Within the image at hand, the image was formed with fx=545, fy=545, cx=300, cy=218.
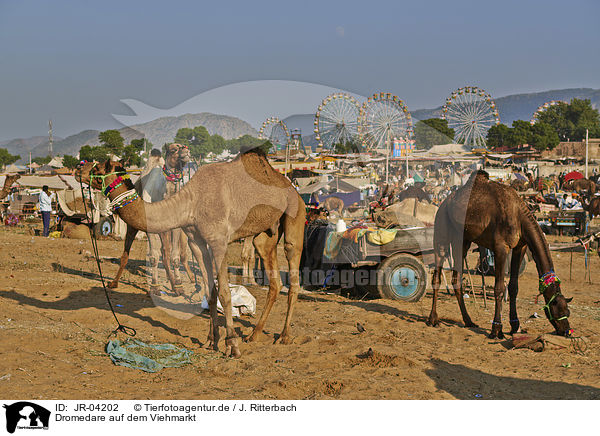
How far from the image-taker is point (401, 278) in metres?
10.8

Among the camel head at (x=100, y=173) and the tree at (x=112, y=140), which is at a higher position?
the tree at (x=112, y=140)

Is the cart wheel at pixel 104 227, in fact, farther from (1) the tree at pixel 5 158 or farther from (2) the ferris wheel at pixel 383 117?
(1) the tree at pixel 5 158

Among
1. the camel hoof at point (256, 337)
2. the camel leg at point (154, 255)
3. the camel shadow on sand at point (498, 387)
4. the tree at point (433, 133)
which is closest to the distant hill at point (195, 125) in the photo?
the camel leg at point (154, 255)

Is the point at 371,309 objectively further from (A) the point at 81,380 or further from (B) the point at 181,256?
(A) the point at 81,380

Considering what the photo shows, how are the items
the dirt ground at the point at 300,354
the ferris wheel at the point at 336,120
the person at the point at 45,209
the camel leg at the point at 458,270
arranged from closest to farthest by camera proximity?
the dirt ground at the point at 300,354 < the camel leg at the point at 458,270 < the person at the point at 45,209 < the ferris wheel at the point at 336,120

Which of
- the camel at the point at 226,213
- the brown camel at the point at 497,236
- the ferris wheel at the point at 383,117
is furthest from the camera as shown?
the ferris wheel at the point at 383,117

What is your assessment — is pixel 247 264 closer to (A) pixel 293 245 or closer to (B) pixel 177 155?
(B) pixel 177 155

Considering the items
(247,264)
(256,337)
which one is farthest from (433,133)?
(256,337)

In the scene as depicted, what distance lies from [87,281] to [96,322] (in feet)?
10.9

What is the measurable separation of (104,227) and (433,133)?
7911 cm

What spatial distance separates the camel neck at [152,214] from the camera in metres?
6.76

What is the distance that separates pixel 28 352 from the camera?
21.5ft

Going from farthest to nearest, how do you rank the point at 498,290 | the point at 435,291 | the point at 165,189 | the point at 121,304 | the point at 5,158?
the point at 5,158
the point at 165,189
the point at 121,304
the point at 435,291
the point at 498,290
